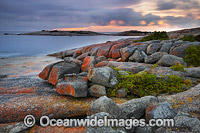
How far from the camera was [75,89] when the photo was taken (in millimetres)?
8891

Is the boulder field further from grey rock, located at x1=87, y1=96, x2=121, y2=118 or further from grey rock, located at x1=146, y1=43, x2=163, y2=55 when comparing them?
grey rock, located at x1=146, y1=43, x2=163, y2=55

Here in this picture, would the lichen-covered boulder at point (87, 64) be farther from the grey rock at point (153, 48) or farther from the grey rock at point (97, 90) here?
the grey rock at point (153, 48)

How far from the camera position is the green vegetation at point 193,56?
14961 millimetres

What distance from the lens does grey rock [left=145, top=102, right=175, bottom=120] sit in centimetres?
587

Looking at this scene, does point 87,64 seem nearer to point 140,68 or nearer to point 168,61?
point 140,68

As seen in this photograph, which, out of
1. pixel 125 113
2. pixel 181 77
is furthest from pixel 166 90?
pixel 125 113

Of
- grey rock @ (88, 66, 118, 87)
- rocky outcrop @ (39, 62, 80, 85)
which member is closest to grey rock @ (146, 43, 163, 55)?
grey rock @ (88, 66, 118, 87)

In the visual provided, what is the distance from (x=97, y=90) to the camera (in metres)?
9.39

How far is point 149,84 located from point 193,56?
8.52m

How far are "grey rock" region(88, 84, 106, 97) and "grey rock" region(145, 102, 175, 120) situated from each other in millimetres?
3632

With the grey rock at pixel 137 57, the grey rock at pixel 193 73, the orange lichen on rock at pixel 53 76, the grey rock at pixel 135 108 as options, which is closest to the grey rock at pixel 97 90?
the grey rock at pixel 135 108

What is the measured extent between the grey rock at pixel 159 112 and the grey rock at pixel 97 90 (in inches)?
143

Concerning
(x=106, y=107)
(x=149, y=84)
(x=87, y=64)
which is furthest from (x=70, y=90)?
(x=149, y=84)

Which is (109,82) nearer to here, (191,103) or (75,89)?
(75,89)
